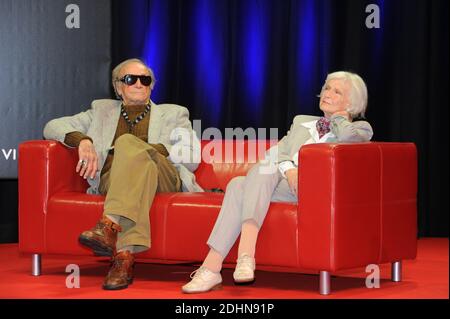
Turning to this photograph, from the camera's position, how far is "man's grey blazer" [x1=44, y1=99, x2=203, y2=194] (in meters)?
4.48

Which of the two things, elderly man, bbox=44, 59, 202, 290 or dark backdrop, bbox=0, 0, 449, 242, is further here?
dark backdrop, bbox=0, 0, 449, 242

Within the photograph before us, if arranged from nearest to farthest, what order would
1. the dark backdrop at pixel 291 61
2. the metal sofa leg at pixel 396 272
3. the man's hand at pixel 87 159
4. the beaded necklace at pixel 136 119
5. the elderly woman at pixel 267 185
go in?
1. the elderly woman at pixel 267 185
2. the metal sofa leg at pixel 396 272
3. the man's hand at pixel 87 159
4. the beaded necklace at pixel 136 119
5. the dark backdrop at pixel 291 61

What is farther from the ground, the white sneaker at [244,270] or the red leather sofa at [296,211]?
the red leather sofa at [296,211]

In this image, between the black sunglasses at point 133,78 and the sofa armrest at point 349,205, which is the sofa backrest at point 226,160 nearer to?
the black sunglasses at point 133,78

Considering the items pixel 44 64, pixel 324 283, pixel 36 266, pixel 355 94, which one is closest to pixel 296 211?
pixel 324 283

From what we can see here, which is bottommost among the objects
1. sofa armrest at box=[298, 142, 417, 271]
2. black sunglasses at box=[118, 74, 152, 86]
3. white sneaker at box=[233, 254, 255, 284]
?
white sneaker at box=[233, 254, 255, 284]

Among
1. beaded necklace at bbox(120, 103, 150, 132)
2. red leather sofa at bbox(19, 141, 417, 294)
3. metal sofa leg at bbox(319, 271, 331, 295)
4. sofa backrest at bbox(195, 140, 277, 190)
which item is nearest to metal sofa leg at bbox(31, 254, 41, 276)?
red leather sofa at bbox(19, 141, 417, 294)

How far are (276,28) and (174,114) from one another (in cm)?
171

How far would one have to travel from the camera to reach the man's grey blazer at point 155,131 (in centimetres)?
448

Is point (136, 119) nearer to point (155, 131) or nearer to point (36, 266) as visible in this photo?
point (155, 131)

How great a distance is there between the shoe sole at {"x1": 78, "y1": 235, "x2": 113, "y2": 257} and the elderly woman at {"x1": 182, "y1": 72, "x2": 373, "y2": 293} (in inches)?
15.7

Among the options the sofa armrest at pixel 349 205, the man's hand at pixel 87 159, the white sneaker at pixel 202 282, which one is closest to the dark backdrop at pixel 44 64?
the man's hand at pixel 87 159

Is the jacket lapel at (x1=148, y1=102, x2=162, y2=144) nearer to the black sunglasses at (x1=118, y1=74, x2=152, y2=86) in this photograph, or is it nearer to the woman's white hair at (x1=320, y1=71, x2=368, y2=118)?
the black sunglasses at (x1=118, y1=74, x2=152, y2=86)

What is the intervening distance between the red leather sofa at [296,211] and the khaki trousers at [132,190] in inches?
4.8
